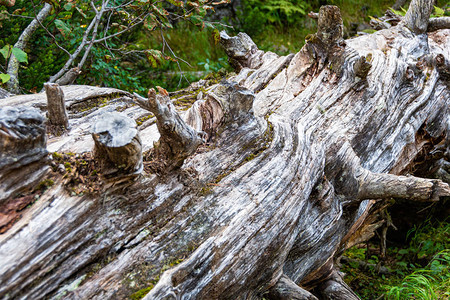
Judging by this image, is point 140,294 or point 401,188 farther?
point 401,188

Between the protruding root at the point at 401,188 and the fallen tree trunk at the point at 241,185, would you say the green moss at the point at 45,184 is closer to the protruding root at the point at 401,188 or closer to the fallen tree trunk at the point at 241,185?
the fallen tree trunk at the point at 241,185

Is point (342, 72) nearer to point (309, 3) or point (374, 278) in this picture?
point (374, 278)

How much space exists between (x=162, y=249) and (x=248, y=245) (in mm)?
619

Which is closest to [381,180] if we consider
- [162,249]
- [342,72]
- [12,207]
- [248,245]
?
[342,72]

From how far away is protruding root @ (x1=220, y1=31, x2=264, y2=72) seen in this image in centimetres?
488

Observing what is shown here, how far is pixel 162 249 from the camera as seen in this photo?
237cm

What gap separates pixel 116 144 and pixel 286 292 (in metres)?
1.74

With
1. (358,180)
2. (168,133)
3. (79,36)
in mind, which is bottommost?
(358,180)

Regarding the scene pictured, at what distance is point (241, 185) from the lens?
113 inches

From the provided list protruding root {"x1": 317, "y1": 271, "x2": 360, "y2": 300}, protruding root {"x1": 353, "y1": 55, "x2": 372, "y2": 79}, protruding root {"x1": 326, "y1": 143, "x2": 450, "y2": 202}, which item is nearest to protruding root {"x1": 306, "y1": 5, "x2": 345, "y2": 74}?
protruding root {"x1": 353, "y1": 55, "x2": 372, "y2": 79}

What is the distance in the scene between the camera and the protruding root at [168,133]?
7.40 feet

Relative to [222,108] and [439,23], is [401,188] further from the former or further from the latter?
[439,23]

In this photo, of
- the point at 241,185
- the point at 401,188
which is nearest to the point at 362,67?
the point at 401,188

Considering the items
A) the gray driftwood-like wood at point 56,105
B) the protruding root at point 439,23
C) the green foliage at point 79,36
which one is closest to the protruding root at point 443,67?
the protruding root at point 439,23
